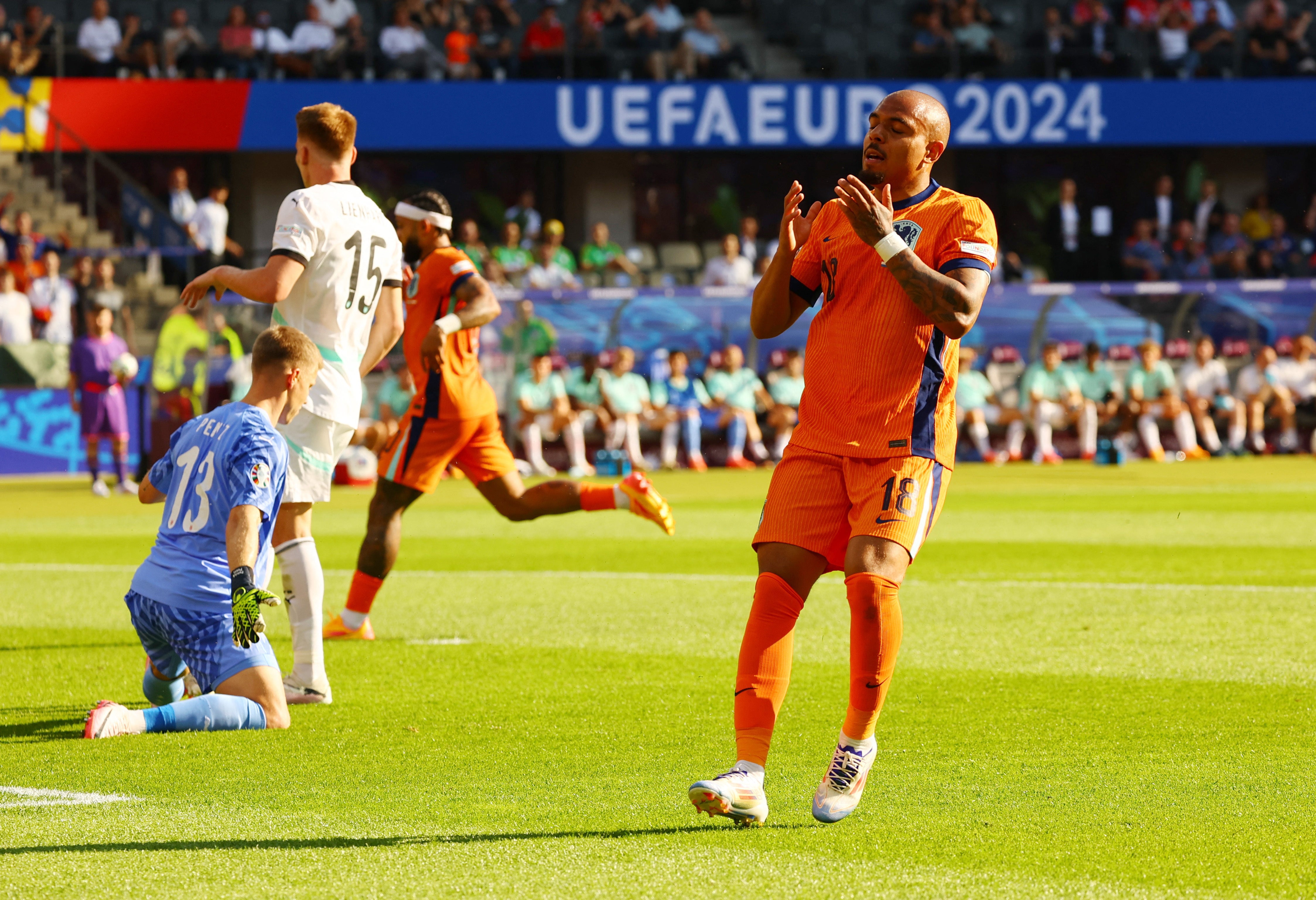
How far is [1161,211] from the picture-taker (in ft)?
105

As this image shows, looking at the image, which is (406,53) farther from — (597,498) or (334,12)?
(597,498)

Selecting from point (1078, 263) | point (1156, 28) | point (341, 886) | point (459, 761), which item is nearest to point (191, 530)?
point (459, 761)

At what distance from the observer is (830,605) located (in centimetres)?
1008

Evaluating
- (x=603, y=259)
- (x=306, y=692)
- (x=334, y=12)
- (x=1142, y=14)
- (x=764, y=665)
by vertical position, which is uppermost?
(x=1142, y=14)

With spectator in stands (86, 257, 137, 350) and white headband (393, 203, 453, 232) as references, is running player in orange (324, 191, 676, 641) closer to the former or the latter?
white headband (393, 203, 453, 232)

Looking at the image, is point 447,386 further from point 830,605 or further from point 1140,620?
point 1140,620

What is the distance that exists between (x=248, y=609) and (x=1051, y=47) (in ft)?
89.7

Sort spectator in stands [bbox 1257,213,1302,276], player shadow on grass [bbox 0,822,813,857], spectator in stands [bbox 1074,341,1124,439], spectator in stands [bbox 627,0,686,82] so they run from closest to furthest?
1. player shadow on grass [bbox 0,822,813,857]
2. spectator in stands [bbox 1074,341,1124,439]
3. spectator in stands [bbox 627,0,686,82]
4. spectator in stands [bbox 1257,213,1302,276]

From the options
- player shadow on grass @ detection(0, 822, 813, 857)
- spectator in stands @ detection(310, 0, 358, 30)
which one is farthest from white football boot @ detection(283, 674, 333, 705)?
spectator in stands @ detection(310, 0, 358, 30)

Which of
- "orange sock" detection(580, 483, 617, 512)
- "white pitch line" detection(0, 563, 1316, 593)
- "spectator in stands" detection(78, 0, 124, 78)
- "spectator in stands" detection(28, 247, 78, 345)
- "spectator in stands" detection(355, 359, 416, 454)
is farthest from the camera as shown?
"spectator in stands" detection(78, 0, 124, 78)

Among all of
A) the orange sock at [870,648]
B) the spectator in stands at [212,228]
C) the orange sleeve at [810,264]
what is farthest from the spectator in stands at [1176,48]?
the orange sock at [870,648]

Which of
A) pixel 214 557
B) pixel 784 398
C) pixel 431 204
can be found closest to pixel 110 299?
pixel 784 398

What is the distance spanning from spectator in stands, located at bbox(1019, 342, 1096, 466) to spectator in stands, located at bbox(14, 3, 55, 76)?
1553 centimetres

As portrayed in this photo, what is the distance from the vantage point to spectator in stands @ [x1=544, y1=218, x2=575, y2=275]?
88.9 ft
